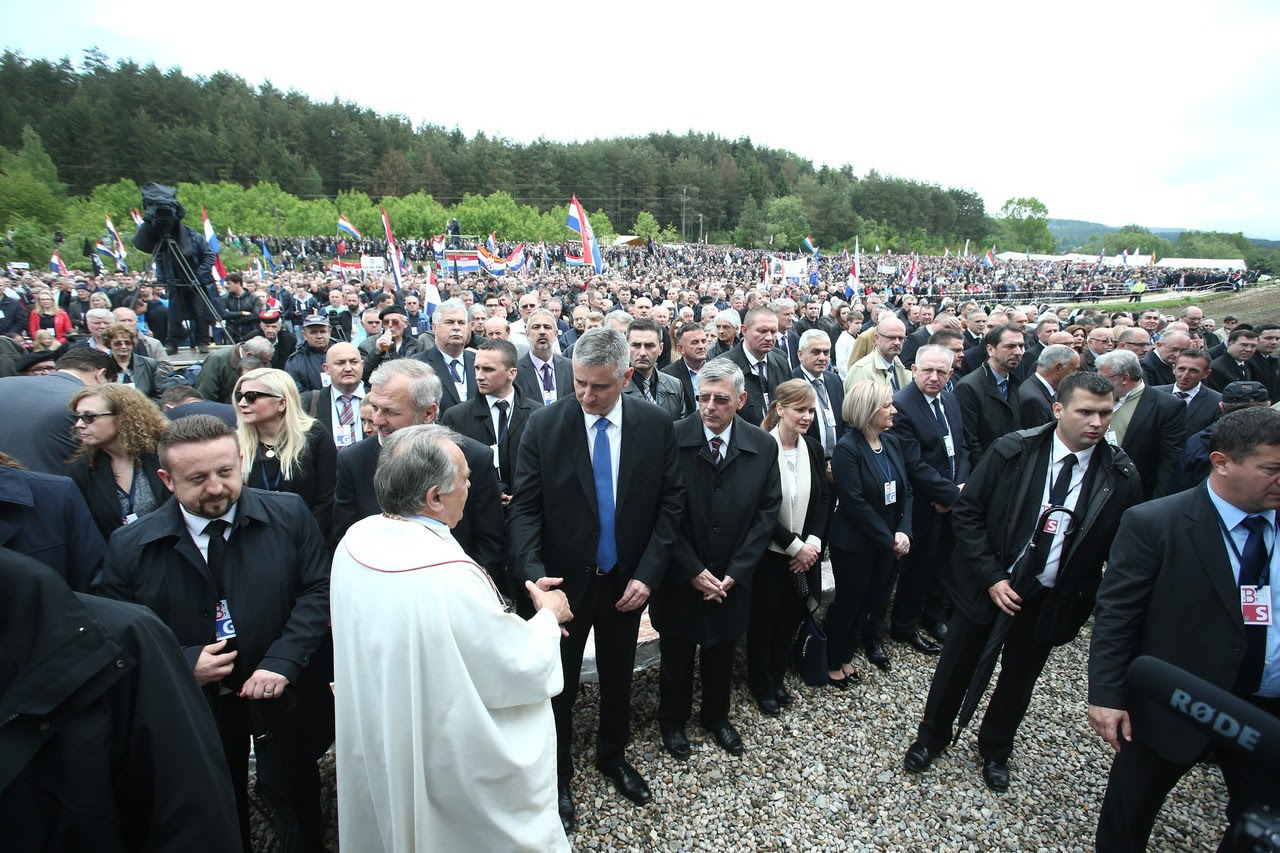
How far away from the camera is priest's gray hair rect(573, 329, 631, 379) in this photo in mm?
3080

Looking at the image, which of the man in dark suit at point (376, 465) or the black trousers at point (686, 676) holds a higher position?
the man in dark suit at point (376, 465)

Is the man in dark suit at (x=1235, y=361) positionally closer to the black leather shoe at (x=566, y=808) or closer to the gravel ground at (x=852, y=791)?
the gravel ground at (x=852, y=791)

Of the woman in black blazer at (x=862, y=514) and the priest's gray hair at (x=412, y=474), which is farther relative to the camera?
the woman in black blazer at (x=862, y=514)

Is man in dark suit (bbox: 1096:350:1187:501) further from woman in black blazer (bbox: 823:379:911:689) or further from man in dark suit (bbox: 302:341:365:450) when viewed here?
man in dark suit (bbox: 302:341:365:450)

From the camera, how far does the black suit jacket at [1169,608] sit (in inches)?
99.7

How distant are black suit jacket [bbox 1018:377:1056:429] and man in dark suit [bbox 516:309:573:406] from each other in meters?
4.12

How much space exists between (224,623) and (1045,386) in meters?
6.10

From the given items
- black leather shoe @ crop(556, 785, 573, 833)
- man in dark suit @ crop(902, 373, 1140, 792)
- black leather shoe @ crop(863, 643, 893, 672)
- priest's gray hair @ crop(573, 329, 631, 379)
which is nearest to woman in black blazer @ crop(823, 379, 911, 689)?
black leather shoe @ crop(863, 643, 893, 672)

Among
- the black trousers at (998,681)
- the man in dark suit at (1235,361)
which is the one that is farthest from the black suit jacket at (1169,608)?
the man in dark suit at (1235,361)

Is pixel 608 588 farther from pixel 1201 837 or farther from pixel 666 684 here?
pixel 1201 837

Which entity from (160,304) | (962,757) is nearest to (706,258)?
(160,304)

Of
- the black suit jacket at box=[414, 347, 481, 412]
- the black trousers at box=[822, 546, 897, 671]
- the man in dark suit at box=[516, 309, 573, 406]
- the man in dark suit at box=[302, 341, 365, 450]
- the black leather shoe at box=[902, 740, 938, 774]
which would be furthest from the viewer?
the man in dark suit at box=[516, 309, 573, 406]

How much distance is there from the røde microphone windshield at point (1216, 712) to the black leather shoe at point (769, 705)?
292cm

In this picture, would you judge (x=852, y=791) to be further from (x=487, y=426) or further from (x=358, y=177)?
(x=358, y=177)
